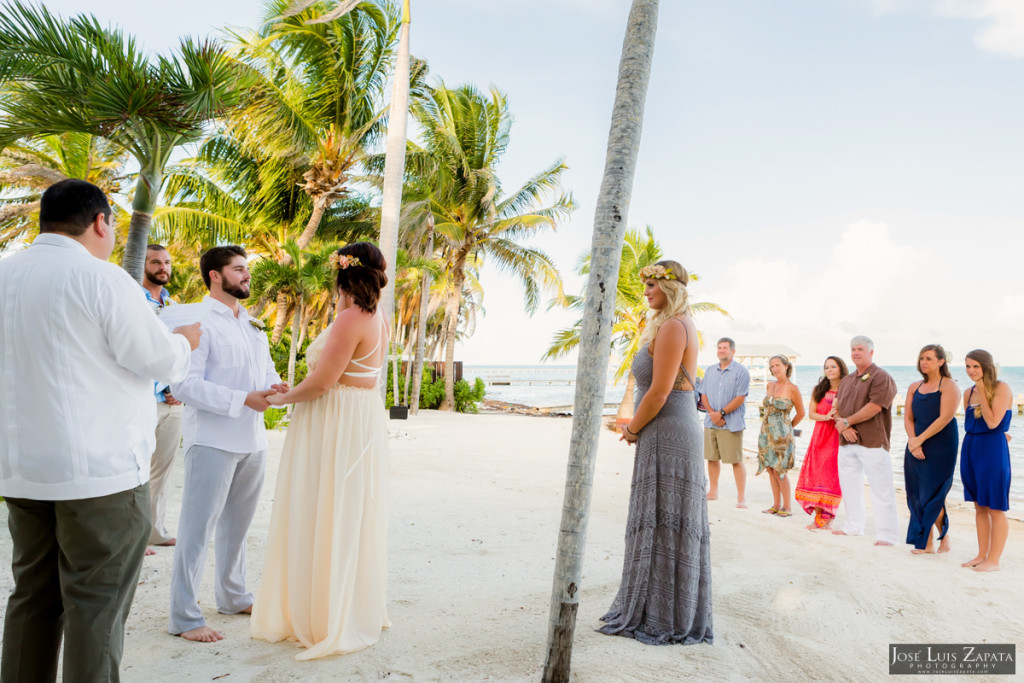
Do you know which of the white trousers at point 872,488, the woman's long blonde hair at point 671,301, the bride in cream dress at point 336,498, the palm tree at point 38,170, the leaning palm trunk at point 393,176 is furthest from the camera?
the palm tree at point 38,170

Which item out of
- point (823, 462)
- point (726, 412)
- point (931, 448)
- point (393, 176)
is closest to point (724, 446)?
point (726, 412)

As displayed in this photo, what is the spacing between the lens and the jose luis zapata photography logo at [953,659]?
341 cm

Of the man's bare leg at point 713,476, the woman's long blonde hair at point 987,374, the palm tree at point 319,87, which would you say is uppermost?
the palm tree at point 319,87

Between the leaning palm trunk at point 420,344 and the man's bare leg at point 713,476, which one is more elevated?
the leaning palm trunk at point 420,344

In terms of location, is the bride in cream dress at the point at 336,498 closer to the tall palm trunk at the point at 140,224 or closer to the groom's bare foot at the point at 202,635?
the groom's bare foot at the point at 202,635

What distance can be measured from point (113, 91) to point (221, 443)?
18.9ft

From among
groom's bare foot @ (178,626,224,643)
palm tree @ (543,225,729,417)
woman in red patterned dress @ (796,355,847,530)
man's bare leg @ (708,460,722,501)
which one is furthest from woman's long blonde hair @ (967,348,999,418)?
palm tree @ (543,225,729,417)

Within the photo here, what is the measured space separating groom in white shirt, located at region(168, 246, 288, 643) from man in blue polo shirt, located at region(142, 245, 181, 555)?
147cm

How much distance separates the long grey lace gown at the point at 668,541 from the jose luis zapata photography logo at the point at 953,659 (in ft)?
3.41

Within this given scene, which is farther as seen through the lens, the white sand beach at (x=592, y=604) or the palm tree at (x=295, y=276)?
the palm tree at (x=295, y=276)

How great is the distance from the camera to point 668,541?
3.64m

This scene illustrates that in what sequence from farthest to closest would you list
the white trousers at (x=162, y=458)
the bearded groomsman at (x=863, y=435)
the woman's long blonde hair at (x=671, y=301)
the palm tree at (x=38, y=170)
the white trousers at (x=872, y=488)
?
the palm tree at (x=38, y=170) < the bearded groomsman at (x=863, y=435) < the white trousers at (x=872, y=488) < the white trousers at (x=162, y=458) < the woman's long blonde hair at (x=671, y=301)

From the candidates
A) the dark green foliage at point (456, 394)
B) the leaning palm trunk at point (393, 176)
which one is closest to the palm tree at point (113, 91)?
the leaning palm trunk at point (393, 176)

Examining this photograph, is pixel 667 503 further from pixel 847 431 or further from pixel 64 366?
pixel 847 431
